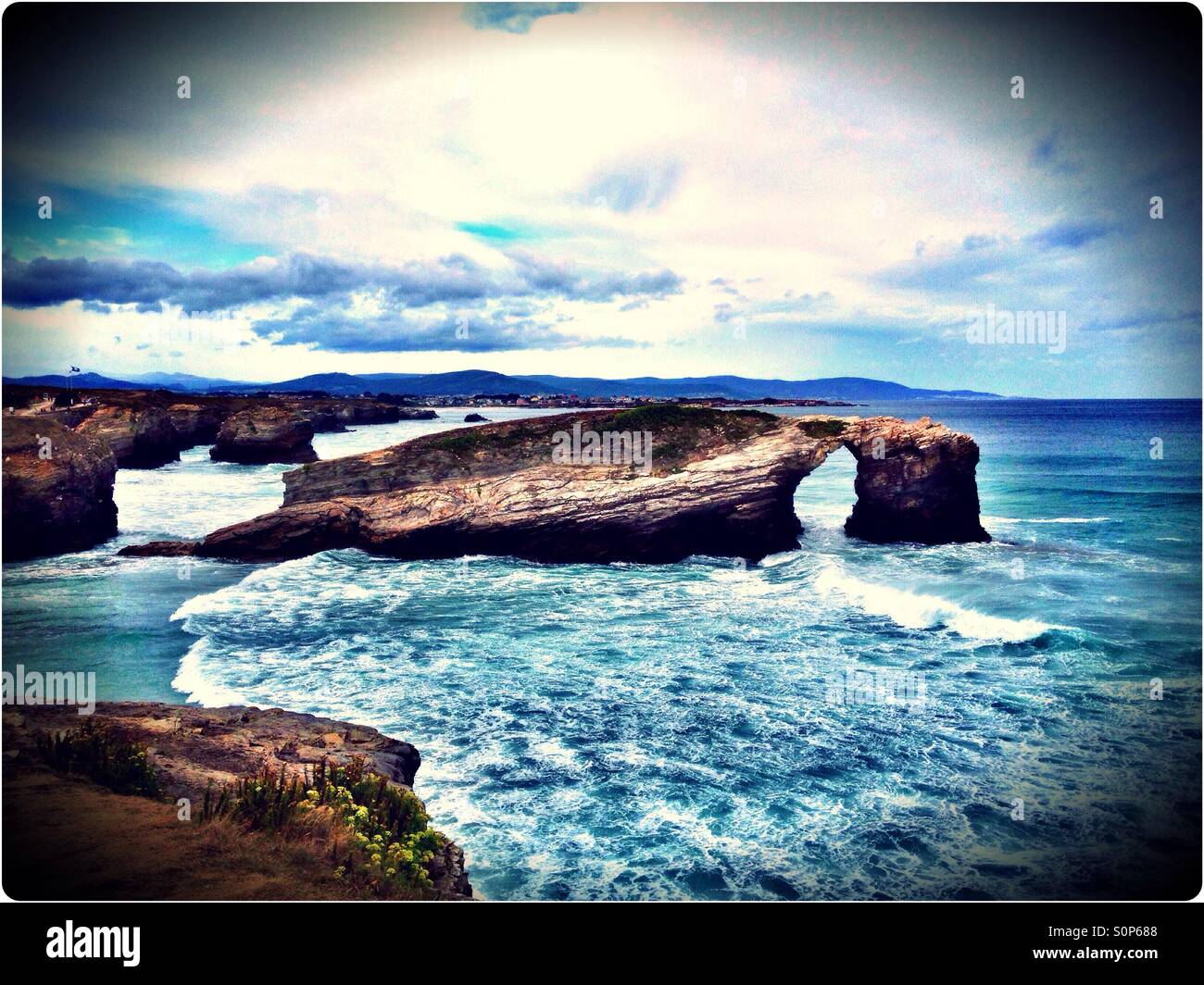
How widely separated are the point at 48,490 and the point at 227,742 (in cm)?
1985

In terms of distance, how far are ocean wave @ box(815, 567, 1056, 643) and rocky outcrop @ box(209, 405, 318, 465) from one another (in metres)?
42.3

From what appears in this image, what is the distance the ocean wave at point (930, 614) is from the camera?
650 inches

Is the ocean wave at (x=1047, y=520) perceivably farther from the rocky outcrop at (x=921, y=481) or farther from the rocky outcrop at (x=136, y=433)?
the rocky outcrop at (x=136, y=433)

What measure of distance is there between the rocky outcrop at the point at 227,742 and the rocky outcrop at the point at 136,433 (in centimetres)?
4028

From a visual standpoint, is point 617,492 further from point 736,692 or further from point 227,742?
point 227,742

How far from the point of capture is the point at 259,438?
1943 inches

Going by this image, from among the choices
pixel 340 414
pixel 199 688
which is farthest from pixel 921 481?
pixel 340 414

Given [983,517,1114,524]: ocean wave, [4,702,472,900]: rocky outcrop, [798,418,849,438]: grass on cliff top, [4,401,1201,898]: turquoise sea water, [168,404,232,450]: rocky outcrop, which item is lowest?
[4,401,1201,898]: turquoise sea water

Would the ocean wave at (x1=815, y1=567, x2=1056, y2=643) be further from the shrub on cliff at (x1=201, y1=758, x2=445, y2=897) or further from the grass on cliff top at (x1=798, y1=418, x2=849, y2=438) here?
the shrub on cliff at (x1=201, y1=758, x2=445, y2=897)

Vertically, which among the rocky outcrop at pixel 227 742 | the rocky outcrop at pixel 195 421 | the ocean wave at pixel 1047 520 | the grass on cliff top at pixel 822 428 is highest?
the rocky outcrop at pixel 195 421

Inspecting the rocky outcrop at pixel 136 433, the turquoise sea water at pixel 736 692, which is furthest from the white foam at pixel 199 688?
the rocky outcrop at pixel 136 433

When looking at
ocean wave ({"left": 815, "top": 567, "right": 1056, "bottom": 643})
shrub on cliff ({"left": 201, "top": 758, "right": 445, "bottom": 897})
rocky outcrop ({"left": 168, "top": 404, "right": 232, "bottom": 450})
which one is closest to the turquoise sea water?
ocean wave ({"left": 815, "top": 567, "right": 1056, "bottom": 643})

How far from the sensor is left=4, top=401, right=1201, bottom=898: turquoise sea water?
8.49 m

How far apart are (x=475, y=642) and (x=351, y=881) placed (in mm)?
9218
